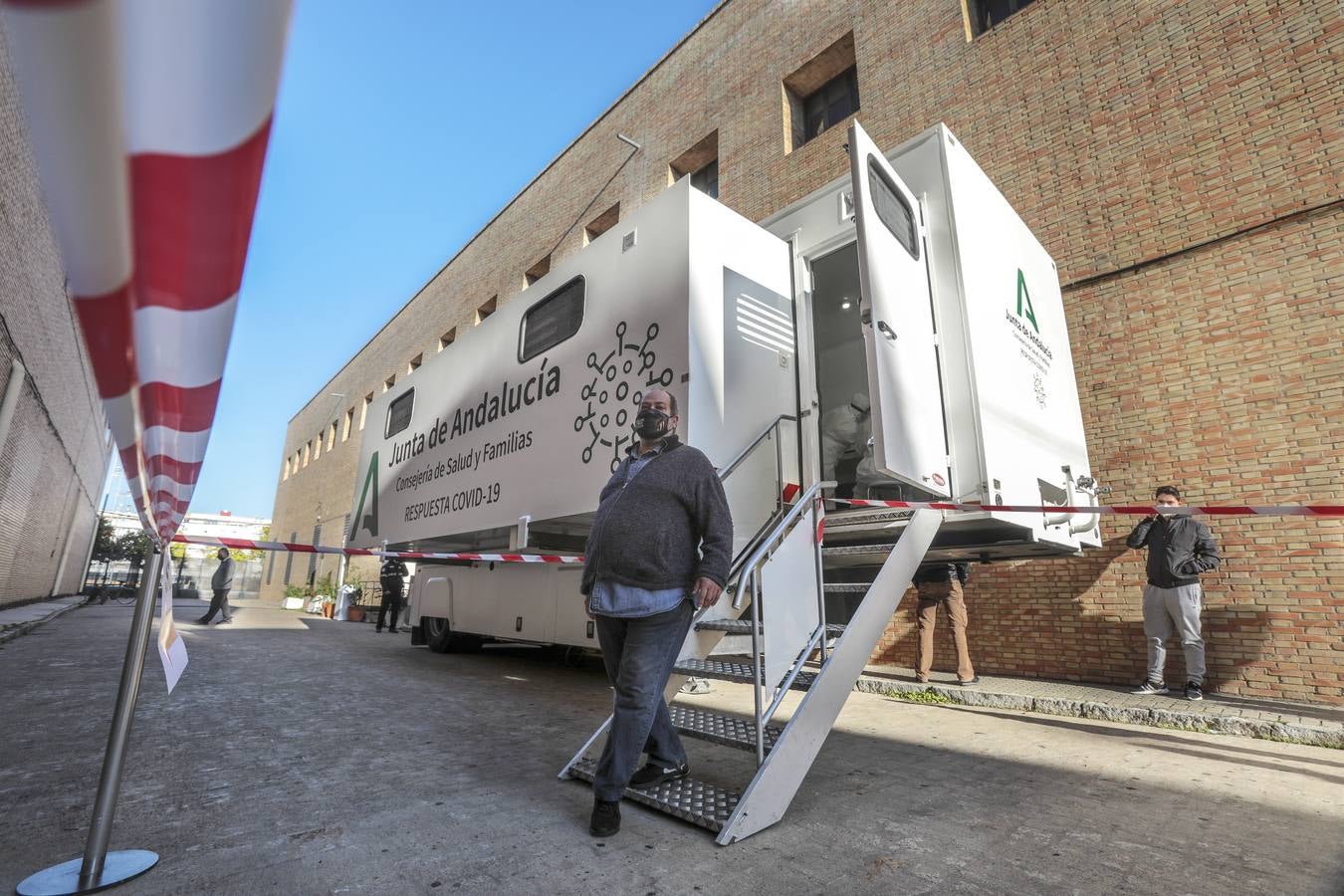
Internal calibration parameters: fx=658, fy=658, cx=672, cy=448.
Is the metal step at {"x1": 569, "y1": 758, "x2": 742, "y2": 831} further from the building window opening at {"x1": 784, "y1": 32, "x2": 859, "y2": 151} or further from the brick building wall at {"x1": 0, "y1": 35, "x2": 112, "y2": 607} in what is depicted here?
the building window opening at {"x1": 784, "y1": 32, "x2": 859, "y2": 151}

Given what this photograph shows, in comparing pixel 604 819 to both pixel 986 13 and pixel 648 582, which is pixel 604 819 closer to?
pixel 648 582

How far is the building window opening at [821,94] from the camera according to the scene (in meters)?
10.3

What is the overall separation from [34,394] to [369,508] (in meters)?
7.26

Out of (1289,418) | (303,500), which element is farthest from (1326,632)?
(303,500)

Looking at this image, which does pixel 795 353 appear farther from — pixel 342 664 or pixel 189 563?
pixel 189 563

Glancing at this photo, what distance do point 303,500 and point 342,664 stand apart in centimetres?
2672

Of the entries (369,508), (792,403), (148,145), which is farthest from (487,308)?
(148,145)

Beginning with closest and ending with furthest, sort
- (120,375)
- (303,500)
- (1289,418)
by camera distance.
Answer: (120,375)
(1289,418)
(303,500)

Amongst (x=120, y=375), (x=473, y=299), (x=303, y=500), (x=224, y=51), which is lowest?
(x=120, y=375)

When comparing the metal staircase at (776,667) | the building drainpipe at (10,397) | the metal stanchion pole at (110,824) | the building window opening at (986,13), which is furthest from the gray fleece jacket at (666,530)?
the building drainpipe at (10,397)

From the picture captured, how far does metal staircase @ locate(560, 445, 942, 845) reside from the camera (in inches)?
98.7

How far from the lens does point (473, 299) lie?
730 inches

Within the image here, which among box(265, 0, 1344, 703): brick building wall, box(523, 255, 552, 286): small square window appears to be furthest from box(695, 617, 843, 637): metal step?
box(523, 255, 552, 286): small square window

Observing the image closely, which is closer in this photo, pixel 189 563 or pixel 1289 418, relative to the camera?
pixel 1289 418
